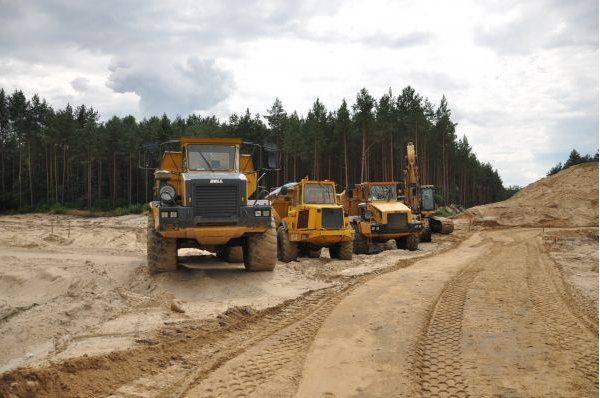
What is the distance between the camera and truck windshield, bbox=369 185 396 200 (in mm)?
20062

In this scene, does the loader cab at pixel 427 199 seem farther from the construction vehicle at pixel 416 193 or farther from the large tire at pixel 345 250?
the large tire at pixel 345 250

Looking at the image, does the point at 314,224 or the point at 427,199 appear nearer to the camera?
the point at 314,224

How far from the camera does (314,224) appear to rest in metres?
15.3

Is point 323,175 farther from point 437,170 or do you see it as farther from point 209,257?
point 209,257

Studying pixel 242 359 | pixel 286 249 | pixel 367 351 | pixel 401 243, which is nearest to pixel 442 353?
pixel 367 351

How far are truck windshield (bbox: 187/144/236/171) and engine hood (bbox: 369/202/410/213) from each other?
895cm

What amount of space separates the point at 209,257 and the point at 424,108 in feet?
147

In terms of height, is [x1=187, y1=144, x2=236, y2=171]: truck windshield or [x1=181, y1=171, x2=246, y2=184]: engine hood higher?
[x1=187, y1=144, x2=236, y2=171]: truck windshield

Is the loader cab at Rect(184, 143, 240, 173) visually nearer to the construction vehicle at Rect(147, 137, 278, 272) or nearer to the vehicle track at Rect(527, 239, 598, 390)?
the construction vehicle at Rect(147, 137, 278, 272)

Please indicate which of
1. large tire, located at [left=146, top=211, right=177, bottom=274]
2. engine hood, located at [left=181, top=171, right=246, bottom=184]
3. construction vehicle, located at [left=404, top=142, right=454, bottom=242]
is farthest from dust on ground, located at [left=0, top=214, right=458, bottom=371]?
construction vehicle, located at [left=404, top=142, right=454, bottom=242]

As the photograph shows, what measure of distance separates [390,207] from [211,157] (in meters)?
9.66

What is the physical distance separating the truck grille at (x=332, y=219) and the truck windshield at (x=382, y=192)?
186 inches

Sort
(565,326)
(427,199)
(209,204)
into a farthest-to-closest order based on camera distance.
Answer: (427,199) → (209,204) → (565,326)

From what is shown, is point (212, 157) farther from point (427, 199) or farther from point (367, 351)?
point (427, 199)
